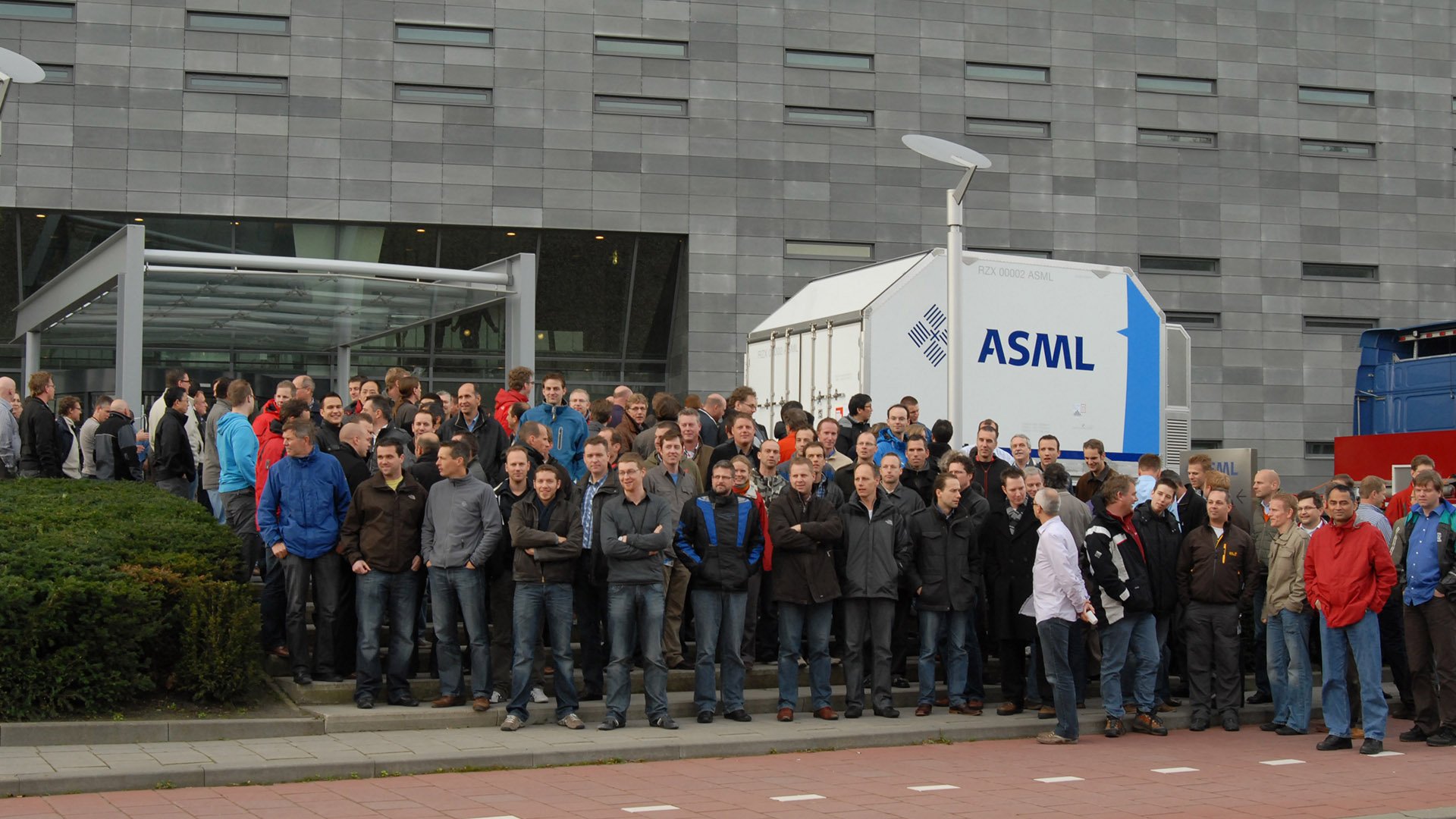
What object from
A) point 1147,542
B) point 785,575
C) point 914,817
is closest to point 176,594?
point 785,575

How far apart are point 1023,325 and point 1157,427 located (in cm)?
231

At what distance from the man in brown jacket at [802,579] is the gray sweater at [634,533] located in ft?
3.33

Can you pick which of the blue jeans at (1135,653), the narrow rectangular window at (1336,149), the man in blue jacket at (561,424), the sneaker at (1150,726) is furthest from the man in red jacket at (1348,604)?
the narrow rectangular window at (1336,149)

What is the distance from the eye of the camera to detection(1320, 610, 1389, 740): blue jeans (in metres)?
10.8

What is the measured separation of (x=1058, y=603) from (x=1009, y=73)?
22.5 m

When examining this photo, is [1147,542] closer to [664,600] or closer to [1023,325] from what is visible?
[664,600]

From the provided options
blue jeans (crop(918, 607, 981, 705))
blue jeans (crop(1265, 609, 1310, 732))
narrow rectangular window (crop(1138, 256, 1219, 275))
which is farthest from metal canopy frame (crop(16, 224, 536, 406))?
narrow rectangular window (crop(1138, 256, 1219, 275))

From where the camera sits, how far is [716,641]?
11.2 meters

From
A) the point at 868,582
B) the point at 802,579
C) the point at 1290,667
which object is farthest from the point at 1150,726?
the point at 802,579

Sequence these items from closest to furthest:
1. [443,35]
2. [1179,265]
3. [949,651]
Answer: [949,651]
[443,35]
[1179,265]

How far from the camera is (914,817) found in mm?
8102

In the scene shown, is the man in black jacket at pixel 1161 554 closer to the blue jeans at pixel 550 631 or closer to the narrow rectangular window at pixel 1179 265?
the blue jeans at pixel 550 631

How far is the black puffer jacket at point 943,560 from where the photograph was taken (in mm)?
11727

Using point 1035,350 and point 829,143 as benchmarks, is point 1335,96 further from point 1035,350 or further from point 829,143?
point 1035,350
